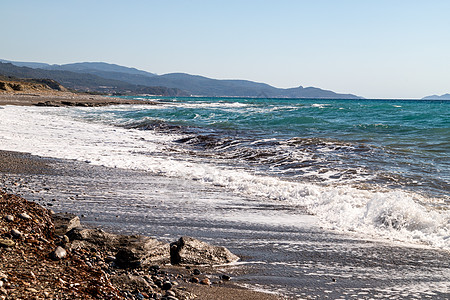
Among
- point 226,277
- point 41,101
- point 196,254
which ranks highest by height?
point 41,101

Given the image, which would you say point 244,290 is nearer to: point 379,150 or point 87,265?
point 87,265

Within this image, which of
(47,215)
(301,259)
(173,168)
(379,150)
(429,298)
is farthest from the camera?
(379,150)

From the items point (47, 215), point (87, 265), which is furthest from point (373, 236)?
point (47, 215)

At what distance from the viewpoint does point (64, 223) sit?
5.06m

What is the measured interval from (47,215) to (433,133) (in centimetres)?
1972

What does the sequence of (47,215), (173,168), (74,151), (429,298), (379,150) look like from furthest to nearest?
1. (379,150)
2. (74,151)
3. (173,168)
4. (47,215)
5. (429,298)

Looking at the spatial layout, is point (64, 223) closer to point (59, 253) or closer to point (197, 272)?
point (59, 253)

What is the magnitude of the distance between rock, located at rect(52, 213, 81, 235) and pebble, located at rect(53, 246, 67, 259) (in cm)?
80

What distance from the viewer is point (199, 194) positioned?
7.91 meters

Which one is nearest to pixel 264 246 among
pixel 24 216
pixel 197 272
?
pixel 197 272

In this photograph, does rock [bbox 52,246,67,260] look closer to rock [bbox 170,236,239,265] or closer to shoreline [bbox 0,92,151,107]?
rock [bbox 170,236,239,265]

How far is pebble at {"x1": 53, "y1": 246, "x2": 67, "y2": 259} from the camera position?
12.8 feet

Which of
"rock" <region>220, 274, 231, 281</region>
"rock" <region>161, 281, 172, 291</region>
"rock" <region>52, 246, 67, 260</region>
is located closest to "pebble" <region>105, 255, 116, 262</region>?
"rock" <region>52, 246, 67, 260</region>

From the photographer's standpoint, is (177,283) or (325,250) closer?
(177,283)
